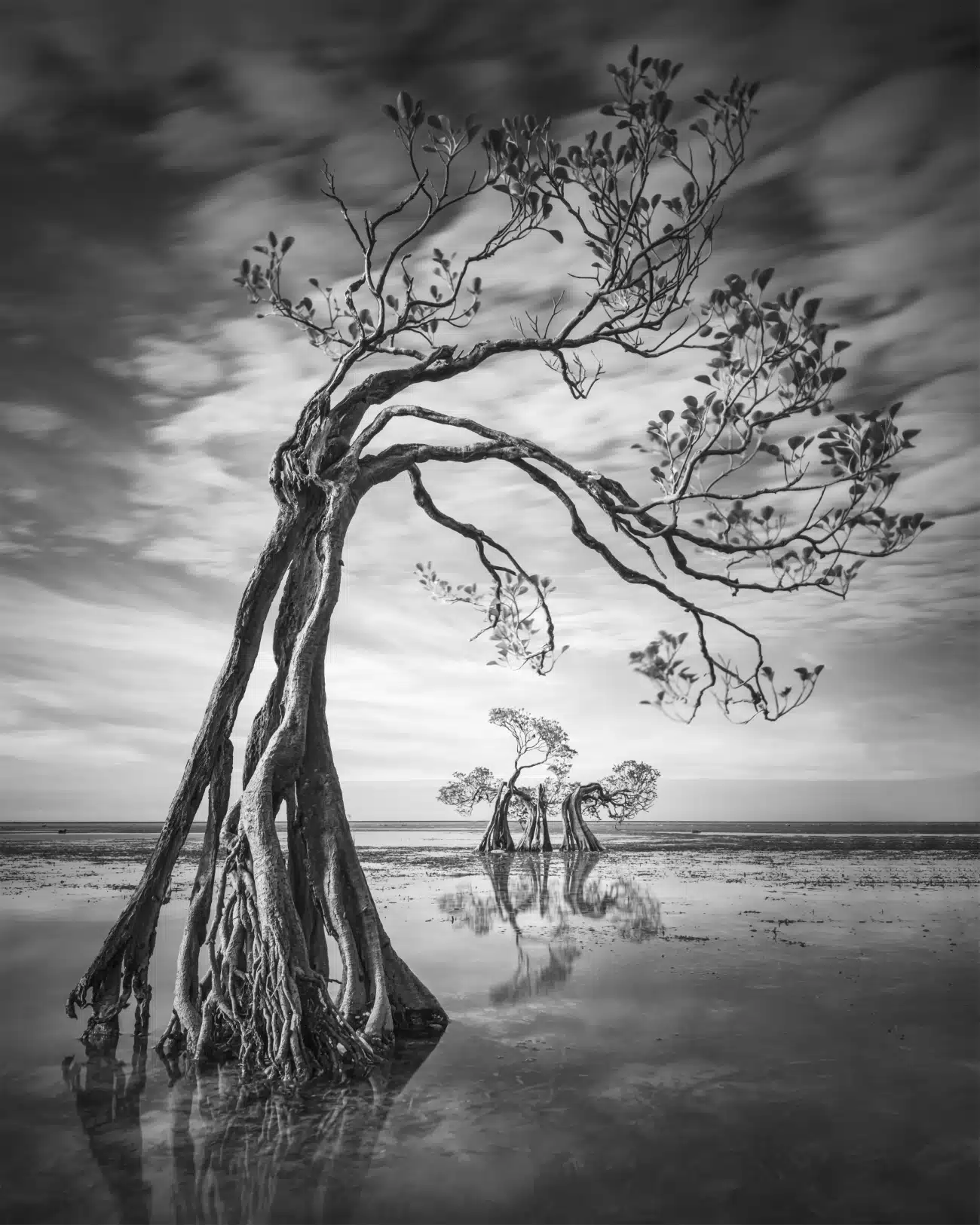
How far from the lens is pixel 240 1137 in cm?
431

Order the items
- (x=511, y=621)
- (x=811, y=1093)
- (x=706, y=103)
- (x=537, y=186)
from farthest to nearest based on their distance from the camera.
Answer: (x=511, y=621), (x=537, y=186), (x=706, y=103), (x=811, y=1093)

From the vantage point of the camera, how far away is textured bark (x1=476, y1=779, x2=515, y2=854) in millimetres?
31875

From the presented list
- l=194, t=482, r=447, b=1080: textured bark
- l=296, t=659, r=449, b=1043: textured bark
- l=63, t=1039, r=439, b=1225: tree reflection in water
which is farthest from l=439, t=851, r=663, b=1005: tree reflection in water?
l=63, t=1039, r=439, b=1225: tree reflection in water

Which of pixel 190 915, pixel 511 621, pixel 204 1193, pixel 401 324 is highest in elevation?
pixel 401 324

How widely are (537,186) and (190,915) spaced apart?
690 cm

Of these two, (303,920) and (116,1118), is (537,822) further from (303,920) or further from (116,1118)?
(116,1118)

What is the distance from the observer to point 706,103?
5992mm

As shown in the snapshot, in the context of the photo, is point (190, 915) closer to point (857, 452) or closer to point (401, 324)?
point (401, 324)

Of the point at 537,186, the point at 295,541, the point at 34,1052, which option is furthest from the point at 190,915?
the point at 537,186

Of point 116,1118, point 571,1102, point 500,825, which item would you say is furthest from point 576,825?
point 116,1118

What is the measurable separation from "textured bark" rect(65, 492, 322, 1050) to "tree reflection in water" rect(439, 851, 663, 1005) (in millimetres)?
3164

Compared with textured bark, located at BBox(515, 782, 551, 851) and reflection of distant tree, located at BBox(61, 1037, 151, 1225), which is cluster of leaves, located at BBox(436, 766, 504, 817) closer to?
textured bark, located at BBox(515, 782, 551, 851)

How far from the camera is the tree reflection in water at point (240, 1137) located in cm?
363

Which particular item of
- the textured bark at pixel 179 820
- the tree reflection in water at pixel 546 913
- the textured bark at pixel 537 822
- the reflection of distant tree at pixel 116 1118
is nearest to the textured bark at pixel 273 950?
the reflection of distant tree at pixel 116 1118
